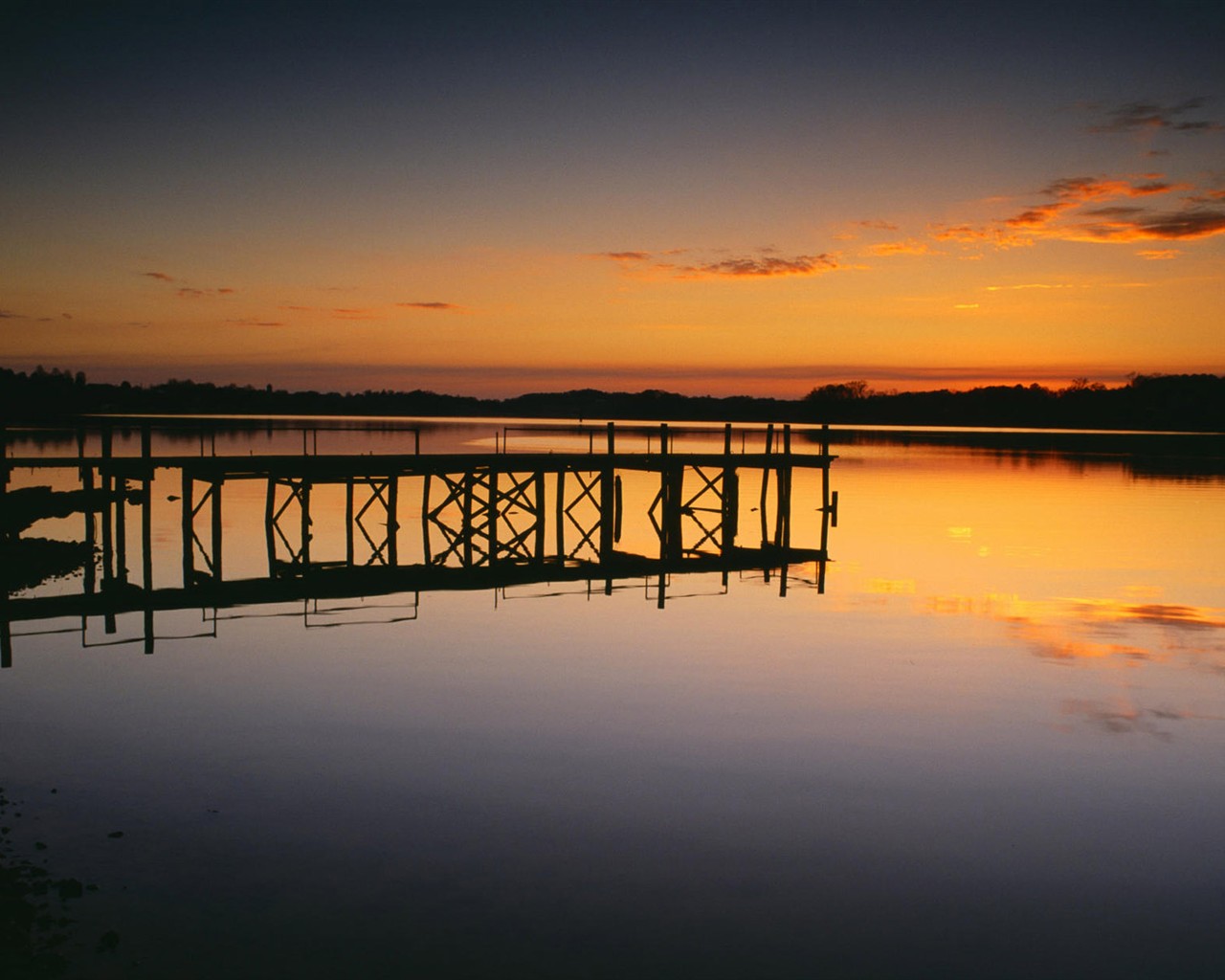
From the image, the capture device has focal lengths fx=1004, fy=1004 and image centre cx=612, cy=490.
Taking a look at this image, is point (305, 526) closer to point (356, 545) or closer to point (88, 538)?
point (356, 545)

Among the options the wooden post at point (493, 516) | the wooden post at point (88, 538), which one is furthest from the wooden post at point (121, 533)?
the wooden post at point (493, 516)

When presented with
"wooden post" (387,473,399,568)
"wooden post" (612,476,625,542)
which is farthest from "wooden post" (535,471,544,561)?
"wooden post" (387,473,399,568)

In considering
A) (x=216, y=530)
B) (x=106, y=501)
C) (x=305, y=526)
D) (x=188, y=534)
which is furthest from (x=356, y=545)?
(x=188, y=534)

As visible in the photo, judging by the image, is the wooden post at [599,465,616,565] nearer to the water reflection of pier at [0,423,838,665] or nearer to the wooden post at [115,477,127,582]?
the water reflection of pier at [0,423,838,665]

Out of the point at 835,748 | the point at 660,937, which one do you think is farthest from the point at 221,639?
the point at 660,937

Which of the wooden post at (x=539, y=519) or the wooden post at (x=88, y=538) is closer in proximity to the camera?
the wooden post at (x=88, y=538)

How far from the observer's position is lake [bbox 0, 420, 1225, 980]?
28.6 feet

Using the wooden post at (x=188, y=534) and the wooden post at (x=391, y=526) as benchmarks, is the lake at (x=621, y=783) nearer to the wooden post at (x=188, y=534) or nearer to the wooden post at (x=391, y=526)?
the wooden post at (x=188, y=534)

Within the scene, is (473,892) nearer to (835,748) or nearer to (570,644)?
(835,748)

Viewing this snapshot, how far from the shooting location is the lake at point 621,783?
8.71 m

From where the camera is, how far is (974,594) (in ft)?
92.8

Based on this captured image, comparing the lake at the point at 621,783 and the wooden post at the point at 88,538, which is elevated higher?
the wooden post at the point at 88,538

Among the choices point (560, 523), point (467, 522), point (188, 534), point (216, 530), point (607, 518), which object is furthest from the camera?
point (560, 523)

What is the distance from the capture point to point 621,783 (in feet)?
41.2
